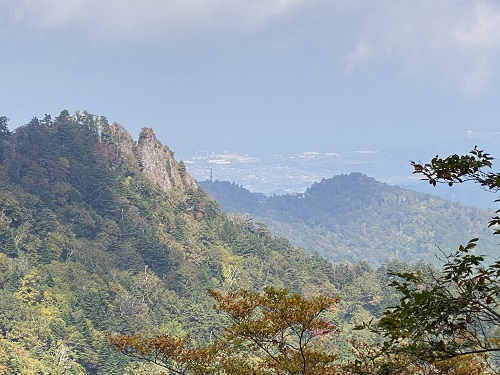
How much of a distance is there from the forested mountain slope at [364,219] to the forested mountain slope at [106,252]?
56080mm

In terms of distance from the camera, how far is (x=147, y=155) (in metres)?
57.8

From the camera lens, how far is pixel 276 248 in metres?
59.8

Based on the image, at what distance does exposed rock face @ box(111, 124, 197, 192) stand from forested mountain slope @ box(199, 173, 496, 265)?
58418 mm

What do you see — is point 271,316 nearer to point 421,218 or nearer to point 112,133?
point 112,133

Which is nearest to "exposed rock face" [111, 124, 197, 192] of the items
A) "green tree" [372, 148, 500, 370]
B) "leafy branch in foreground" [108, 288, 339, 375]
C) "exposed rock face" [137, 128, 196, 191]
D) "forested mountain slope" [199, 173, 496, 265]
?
"exposed rock face" [137, 128, 196, 191]

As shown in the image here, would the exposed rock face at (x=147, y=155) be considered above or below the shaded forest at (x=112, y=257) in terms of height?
above

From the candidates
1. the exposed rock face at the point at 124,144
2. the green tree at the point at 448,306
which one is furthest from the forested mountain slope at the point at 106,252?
the green tree at the point at 448,306

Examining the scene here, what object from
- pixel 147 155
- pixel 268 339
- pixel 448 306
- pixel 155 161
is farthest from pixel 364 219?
pixel 448 306

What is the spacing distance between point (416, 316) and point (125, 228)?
162 feet

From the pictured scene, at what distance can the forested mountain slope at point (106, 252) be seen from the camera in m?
35.2

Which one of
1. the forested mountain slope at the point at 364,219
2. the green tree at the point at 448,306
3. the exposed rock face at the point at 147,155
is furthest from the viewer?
the forested mountain slope at the point at 364,219

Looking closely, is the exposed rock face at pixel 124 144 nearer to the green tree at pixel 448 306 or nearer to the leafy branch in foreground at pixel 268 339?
the leafy branch in foreground at pixel 268 339

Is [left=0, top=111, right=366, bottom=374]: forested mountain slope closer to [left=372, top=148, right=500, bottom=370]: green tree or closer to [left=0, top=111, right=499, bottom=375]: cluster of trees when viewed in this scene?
[left=0, top=111, right=499, bottom=375]: cluster of trees

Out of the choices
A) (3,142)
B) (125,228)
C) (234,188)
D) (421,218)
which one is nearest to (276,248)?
(125,228)
